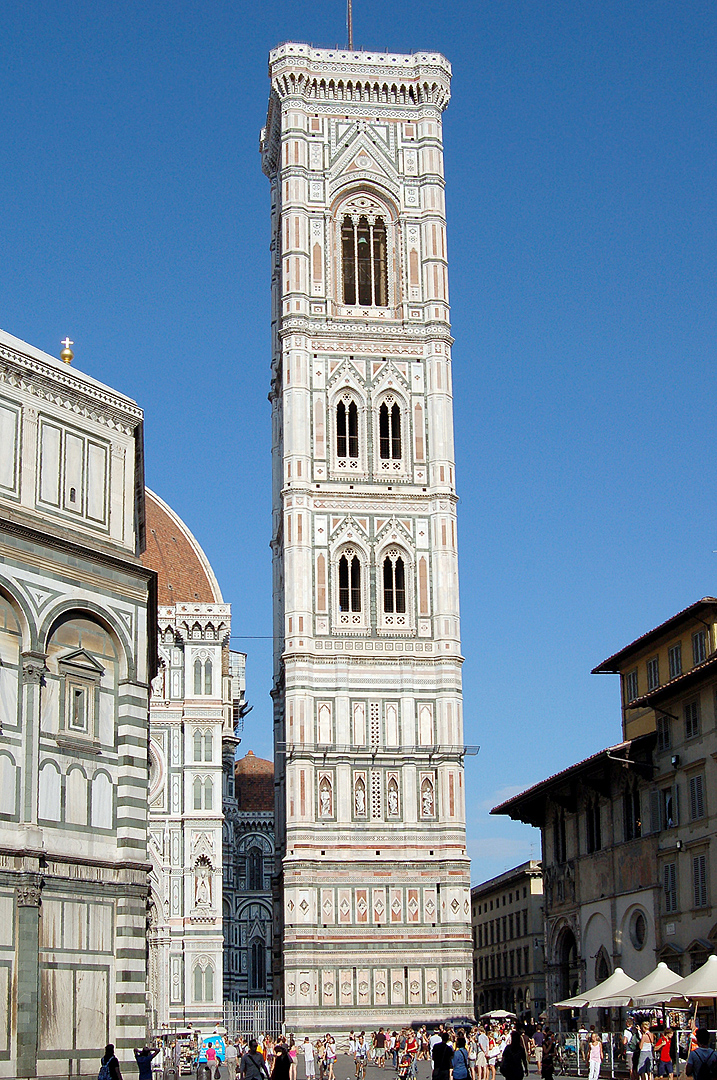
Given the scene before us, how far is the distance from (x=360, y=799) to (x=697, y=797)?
725 inches

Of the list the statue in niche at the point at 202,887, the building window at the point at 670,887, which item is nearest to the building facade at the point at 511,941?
the statue in niche at the point at 202,887

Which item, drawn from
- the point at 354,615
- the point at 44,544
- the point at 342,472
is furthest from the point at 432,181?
the point at 44,544

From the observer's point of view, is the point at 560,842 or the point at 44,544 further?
the point at 560,842

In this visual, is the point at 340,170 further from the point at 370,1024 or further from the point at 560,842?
the point at 370,1024

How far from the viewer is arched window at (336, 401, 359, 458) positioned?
60.5 metres

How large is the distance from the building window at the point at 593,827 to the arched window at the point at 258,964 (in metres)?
33.3

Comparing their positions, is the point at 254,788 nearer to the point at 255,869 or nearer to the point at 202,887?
the point at 255,869

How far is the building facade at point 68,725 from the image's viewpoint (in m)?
21.5

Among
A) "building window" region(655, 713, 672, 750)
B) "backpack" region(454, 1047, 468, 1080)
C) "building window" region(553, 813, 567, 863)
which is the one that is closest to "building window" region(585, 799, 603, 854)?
"building window" region(553, 813, 567, 863)

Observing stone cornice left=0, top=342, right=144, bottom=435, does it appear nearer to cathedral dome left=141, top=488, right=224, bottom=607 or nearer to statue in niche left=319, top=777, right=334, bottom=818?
statue in niche left=319, top=777, right=334, bottom=818

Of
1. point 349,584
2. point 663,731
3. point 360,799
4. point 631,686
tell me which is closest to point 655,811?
point 663,731

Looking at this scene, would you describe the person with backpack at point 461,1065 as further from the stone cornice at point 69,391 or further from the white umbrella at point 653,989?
the stone cornice at point 69,391

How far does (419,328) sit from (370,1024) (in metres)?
26.4

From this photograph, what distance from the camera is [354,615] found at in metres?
58.7
